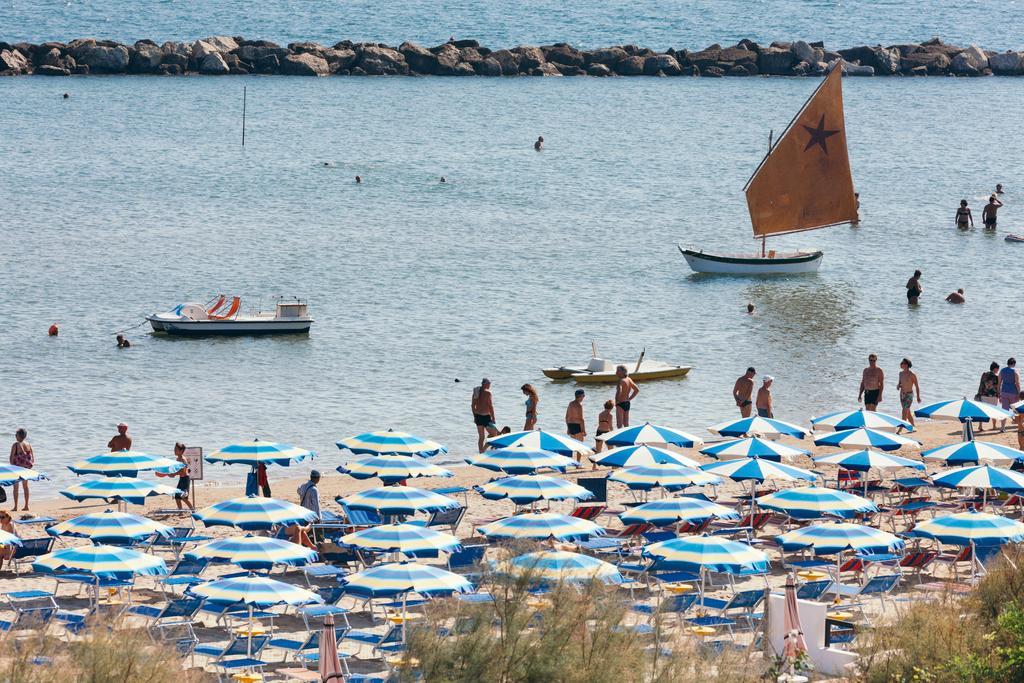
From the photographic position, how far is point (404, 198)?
60844 mm

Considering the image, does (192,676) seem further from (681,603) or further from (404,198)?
(404,198)

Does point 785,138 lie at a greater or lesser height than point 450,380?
greater

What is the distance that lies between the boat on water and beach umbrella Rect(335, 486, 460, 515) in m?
19.7

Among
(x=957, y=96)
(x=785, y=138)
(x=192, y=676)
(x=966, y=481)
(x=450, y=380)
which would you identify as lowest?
(x=192, y=676)

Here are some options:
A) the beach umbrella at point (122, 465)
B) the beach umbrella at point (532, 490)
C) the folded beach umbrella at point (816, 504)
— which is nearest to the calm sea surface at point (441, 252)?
the beach umbrella at point (122, 465)

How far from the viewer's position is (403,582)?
48.0ft

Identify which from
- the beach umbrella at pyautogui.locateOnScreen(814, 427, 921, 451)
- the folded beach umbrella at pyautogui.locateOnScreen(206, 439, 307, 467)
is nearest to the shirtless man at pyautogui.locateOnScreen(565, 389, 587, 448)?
the beach umbrella at pyautogui.locateOnScreen(814, 427, 921, 451)

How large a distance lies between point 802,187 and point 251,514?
30983 mm

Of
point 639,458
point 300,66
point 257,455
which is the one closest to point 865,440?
point 639,458

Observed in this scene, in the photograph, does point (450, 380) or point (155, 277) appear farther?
point (155, 277)

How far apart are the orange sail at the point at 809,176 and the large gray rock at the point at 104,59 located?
67370mm

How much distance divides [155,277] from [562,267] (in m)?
12.0

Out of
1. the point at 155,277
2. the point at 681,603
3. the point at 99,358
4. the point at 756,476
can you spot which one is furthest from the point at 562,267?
the point at 681,603

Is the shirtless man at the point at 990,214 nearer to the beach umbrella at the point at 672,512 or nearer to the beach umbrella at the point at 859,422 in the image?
the beach umbrella at the point at 859,422
